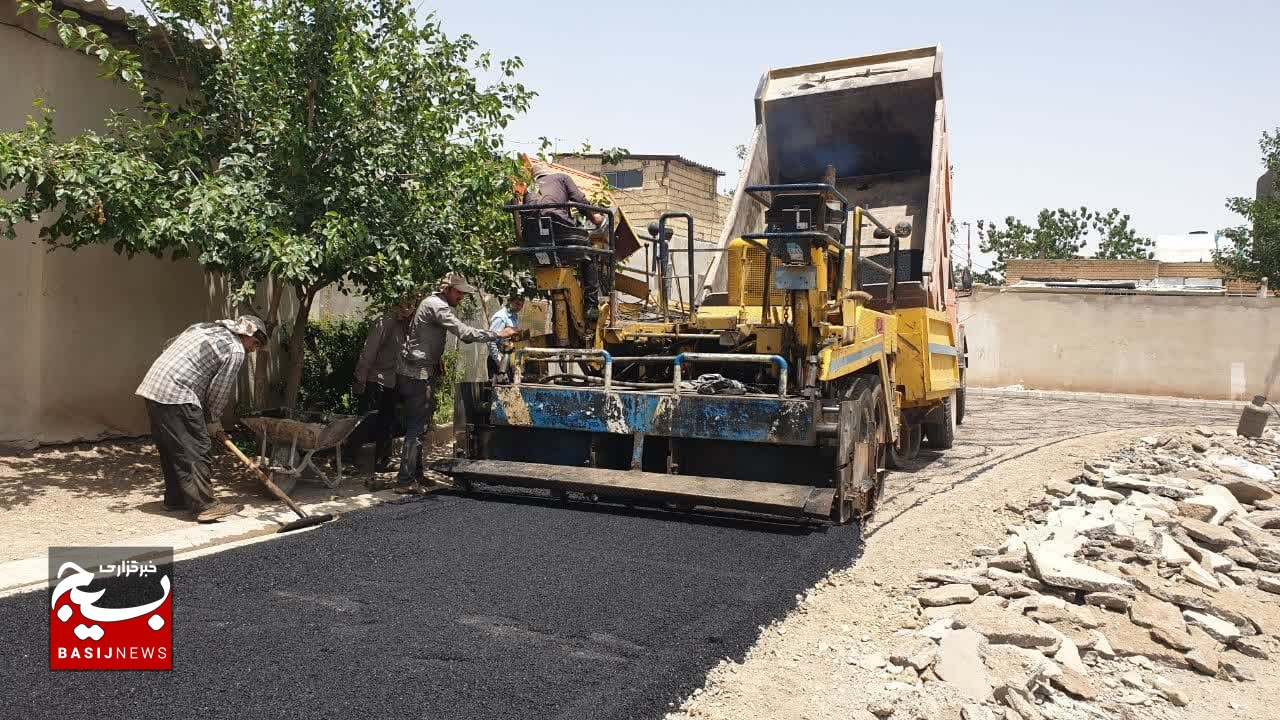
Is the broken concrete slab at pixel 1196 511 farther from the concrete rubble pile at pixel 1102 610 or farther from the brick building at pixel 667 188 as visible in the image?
the brick building at pixel 667 188

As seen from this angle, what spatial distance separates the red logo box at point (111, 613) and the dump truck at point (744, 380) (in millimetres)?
1886

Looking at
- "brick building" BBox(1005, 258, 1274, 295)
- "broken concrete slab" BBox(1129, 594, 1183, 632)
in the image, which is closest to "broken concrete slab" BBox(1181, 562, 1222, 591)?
"broken concrete slab" BBox(1129, 594, 1183, 632)

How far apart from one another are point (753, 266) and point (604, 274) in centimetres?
94

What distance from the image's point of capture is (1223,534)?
515 cm

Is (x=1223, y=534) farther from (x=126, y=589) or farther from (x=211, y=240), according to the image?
(x=211, y=240)

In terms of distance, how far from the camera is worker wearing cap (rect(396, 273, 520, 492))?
6277 mm

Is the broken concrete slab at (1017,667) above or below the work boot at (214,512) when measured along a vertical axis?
below

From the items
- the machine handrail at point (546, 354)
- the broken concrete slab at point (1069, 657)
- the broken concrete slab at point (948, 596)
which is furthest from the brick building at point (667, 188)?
the broken concrete slab at point (1069, 657)

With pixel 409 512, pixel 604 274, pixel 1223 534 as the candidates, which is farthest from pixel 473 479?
pixel 1223 534

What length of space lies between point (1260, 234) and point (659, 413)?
23.3 m

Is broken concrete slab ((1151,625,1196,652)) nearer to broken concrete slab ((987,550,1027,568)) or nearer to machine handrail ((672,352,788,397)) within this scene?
broken concrete slab ((987,550,1027,568))

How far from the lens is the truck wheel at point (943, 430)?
336 inches

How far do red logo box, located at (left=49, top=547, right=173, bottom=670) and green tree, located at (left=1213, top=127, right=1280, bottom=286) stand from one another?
2518 centimetres

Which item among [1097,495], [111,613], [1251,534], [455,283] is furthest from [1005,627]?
[455,283]
